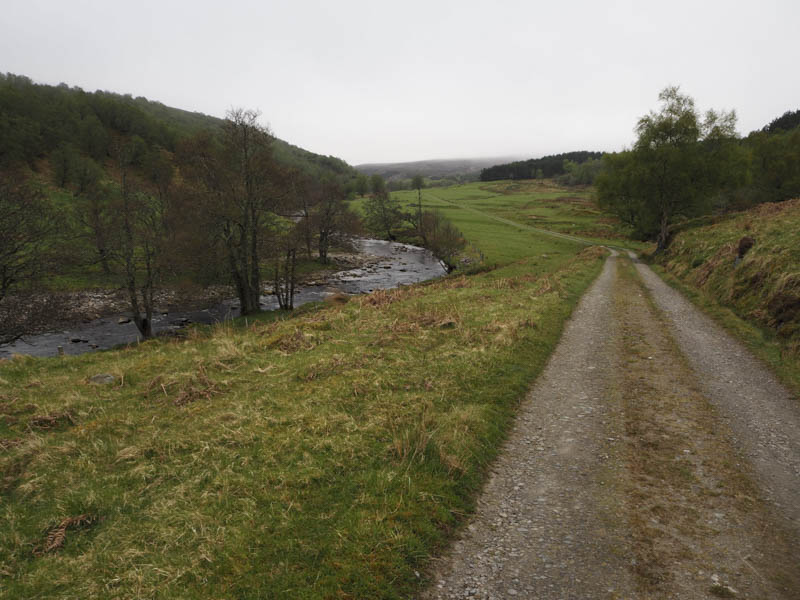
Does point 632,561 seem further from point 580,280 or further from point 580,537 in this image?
point 580,280

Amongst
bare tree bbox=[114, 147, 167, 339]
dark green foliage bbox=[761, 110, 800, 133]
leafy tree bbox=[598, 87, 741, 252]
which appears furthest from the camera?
dark green foliage bbox=[761, 110, 800, 133]

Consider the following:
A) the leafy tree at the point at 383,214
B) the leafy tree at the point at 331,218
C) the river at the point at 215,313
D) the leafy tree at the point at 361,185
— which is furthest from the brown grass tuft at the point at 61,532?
the leafy tree at the point at 361,185

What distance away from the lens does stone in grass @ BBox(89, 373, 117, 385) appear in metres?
12.3

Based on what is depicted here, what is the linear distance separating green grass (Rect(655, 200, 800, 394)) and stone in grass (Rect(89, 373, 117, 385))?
69.8 feet

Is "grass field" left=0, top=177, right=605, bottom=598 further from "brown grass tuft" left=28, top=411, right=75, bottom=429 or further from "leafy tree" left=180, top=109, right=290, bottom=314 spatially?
"leafy tree" left=180, top=109, right=290, bottom=314

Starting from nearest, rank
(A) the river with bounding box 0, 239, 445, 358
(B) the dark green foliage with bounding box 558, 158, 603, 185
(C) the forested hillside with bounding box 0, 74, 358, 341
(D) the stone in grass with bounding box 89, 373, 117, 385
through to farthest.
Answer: (D) the stone in grass with bounding box 89, 373, 117, 385 < (C) the forested hillside with bounding box 0, 74, 358, 341 < (A) the river with bounding box 0, 239, 445, 358 < (B) the dark green foliage with bounding box 558, 158, 603, 185

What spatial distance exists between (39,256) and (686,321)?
3320cm

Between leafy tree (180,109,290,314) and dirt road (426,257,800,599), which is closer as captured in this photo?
dirt road (426,257,800,599)

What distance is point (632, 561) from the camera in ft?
17.7

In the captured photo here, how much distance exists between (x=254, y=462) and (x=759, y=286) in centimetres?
2448

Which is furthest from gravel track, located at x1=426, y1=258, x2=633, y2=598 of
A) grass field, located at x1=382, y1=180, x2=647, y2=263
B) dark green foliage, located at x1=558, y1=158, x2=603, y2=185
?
dark green foliage, located at x1=558, y1=158, x2=603, y2=185

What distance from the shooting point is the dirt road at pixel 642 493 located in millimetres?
5172

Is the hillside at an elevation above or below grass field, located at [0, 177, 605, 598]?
above

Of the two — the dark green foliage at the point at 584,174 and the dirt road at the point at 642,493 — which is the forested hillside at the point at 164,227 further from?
the dark green foliage at the point at 584,174
